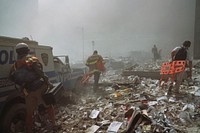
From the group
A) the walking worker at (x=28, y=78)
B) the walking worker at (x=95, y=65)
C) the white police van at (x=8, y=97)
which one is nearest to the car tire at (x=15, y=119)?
the white police van at (x=8, y=97)

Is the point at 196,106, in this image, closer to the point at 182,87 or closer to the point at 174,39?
the point at 182,87

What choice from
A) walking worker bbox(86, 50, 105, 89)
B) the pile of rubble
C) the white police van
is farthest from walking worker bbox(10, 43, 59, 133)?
walking worker bbox(86, 50, 105, 89)

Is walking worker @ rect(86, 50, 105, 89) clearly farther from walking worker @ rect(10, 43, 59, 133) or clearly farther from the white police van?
walking worker @ rect(10, 43, 59, 133)

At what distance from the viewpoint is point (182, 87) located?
7.60 meters

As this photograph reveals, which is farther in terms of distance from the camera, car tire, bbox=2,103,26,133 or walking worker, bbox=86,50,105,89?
walking worker, bbox=86,50,105,89

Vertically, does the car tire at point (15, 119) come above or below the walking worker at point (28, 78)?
below

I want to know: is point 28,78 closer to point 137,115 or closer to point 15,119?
point 15,119

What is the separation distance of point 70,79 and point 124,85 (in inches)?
92.1

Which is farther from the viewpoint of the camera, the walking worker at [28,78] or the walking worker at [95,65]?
the walking worker at [95,65]

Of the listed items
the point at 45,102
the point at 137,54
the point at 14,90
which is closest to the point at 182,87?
the point at 45,102

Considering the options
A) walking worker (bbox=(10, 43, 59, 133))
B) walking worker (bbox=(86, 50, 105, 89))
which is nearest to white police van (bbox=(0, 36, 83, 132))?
walking worker (bbox=(10, 43, 59, 133))

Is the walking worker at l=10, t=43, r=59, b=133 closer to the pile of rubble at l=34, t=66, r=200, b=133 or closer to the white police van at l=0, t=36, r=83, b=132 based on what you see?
the white police van at l=0, t=36, r=83, b=132

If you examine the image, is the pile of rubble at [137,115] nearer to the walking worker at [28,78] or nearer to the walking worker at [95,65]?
the walking worker at [28,78]

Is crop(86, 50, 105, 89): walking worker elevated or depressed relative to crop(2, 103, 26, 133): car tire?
elevated
